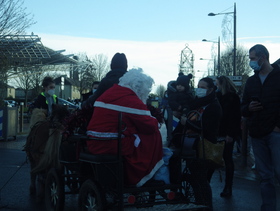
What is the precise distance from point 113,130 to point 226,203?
2952 millimetres

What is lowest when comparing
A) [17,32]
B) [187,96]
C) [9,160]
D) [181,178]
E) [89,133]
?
[9,160]

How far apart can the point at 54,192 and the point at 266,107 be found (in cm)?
280

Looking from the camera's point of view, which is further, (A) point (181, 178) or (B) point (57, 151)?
(B) point (57, 151)

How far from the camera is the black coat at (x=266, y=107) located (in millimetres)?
5348

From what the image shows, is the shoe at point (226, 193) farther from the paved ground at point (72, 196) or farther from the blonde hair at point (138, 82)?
the blonde hair at point (138, 82)

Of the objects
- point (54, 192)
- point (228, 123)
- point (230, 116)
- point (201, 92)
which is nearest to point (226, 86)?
point (230, 116)

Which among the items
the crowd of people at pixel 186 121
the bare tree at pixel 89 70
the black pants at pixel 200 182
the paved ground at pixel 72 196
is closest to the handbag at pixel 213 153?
the crowd of people at pixel 186 121

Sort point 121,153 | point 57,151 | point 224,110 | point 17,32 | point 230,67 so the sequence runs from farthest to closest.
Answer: point 230,67 < point 17,32 < point 224,110 < point 57,151 < point 121,153

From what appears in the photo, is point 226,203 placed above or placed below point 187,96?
below

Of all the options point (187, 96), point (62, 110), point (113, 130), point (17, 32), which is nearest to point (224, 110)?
point (187, 96)

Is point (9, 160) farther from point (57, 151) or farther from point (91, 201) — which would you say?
point (91, 201)

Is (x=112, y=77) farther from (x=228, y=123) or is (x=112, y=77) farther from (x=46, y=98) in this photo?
(x=46, y=98)

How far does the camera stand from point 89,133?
500 cm

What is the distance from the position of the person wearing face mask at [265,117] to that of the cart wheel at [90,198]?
6.45ft
